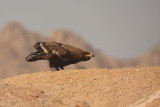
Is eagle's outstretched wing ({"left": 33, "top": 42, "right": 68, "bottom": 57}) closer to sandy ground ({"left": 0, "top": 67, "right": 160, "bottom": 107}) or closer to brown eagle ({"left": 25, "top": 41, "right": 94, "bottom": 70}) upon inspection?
brown eagle ({"left": 25, "top": 41, "right": 94, "bottom": 70})

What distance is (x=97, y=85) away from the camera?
14492 mm

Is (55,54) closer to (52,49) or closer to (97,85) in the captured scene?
(52,49)

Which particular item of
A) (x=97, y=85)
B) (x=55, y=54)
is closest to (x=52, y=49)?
(x=55, y=54)

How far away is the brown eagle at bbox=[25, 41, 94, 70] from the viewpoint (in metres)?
16.9

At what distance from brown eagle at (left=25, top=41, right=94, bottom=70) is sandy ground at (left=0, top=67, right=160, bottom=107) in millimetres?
1368

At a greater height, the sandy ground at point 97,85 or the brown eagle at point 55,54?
the brown eagle at point 55,54

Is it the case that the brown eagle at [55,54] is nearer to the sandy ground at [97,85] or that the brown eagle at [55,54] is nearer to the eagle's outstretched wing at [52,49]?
the eagle's outstretched wing at [52,49]

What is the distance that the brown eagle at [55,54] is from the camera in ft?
55.5

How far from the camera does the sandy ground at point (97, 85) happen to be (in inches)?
524

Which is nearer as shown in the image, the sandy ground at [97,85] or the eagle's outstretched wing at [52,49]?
the sandy ground at [97,85]

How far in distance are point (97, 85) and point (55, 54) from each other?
3.30 metres

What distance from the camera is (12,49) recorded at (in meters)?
98.1

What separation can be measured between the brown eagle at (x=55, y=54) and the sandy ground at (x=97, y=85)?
1368mm

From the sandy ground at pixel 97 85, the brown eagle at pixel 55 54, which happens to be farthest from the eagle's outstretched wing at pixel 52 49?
the sandy ground at pixel 97 85
